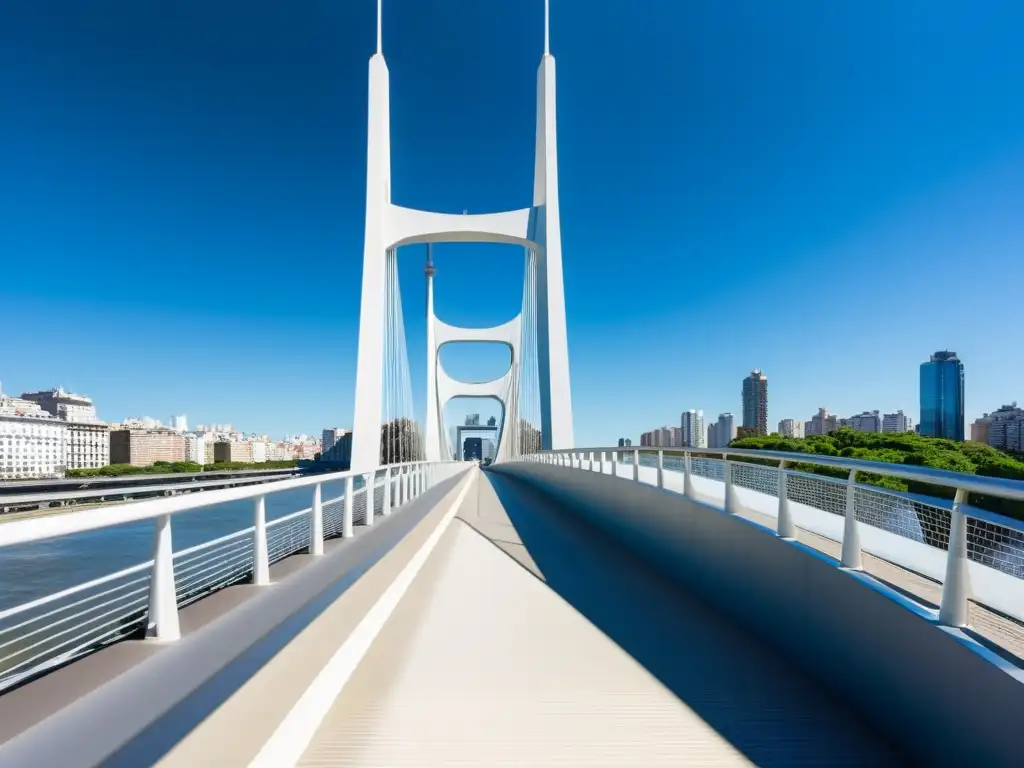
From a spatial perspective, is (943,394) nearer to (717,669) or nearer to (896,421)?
(896,421)

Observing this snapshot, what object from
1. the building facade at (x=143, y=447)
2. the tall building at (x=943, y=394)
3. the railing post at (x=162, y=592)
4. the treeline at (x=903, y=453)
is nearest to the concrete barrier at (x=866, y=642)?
the railing post at (x=162, y=592)

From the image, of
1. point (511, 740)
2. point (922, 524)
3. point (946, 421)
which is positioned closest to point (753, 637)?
point (922, 524)

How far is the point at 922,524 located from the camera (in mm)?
3018

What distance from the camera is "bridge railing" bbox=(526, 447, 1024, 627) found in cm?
231

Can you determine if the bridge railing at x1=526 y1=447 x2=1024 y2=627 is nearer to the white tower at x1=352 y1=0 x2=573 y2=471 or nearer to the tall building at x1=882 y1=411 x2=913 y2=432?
the white tower at x1=352 y1=0 x2=573 y2=471

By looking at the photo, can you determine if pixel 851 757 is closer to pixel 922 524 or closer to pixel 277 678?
pixel 922 524

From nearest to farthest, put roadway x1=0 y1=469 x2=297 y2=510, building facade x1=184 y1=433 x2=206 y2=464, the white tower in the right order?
roadway x1=0 y1=469 x2=297 y2=510 → the white tower → building facade x1=184 y1=433 x2=206 y2=464

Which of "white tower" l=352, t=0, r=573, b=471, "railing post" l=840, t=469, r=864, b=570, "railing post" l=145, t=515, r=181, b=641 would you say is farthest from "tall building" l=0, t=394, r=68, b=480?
"railing post" l=840, t=469, r=864, b=570

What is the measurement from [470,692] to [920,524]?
2.35 metres

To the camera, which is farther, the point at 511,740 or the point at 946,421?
the point at 946,421

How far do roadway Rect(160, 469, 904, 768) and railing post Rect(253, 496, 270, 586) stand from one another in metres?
0.53

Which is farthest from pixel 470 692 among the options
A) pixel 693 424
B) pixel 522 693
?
pixel 693 424

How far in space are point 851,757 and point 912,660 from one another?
0.46 meters

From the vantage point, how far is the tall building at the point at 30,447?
44.4m
